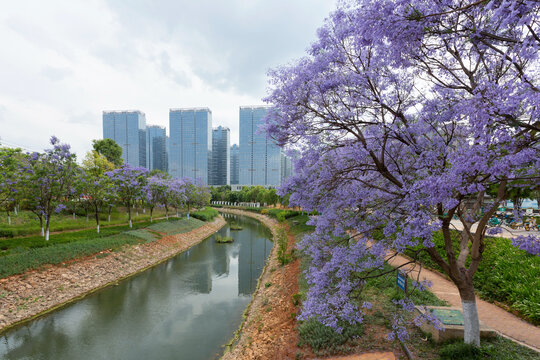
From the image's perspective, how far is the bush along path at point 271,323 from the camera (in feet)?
24.2

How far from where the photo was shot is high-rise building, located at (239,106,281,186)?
89500 millimetres

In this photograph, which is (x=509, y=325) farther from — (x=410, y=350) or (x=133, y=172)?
(x=133, y=172)

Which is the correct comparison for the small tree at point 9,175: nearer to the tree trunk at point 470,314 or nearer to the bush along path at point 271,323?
the bush along path at point 271,323

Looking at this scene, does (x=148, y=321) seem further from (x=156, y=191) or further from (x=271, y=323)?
(x=156, y=191)

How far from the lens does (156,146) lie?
402 ft

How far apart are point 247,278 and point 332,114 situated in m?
14.0

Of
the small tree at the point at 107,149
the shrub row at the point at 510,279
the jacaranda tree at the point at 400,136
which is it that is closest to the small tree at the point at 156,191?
the small tree at the point at 107,149

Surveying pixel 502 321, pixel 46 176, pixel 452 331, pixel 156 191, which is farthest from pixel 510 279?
pixel 156 191

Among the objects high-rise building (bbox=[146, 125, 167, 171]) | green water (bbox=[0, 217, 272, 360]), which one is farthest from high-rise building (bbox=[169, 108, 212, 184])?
green water (bbox=[0, 217, 272, 360])

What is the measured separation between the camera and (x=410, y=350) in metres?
5.81

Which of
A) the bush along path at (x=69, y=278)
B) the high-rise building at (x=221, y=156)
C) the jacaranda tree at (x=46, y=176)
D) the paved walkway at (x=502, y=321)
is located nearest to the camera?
the paved walkway at (x=502, y=321)

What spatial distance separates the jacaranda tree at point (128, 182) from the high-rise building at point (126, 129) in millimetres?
79378

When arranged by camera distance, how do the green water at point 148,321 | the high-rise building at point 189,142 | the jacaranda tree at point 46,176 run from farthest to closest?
the high-rise building at point 189,142 < the jacaranda tree at point 46,176 < the green water at point 148,321

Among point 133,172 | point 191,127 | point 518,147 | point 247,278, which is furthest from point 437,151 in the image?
point 191,127
